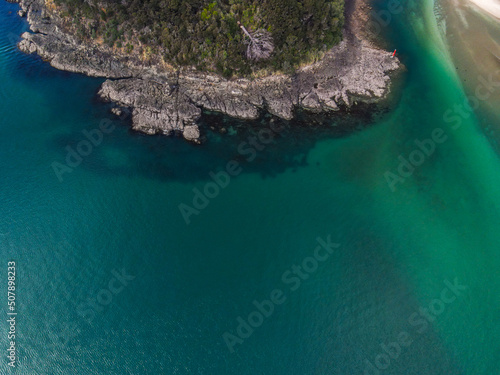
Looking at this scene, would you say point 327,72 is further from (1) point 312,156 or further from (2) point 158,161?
(2) point 158,161

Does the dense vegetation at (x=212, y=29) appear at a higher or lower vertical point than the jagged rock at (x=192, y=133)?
higher

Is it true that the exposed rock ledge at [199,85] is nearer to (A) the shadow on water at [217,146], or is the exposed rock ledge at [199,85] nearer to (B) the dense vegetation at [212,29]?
(A) the shadow on water at [217,146]

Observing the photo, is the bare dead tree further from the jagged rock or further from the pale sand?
the pale sand

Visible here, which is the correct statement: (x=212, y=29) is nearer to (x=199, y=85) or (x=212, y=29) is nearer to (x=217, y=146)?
(x=199, y=85)

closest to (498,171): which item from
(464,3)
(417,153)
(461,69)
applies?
(417,153)

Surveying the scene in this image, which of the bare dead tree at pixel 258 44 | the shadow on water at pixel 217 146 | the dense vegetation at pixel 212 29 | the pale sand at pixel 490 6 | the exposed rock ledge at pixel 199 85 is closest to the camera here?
the shadow on water at pixel 217 146

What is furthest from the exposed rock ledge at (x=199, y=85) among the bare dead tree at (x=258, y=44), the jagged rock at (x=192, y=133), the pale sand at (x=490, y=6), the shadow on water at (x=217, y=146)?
the pale sand at (x=490, y=6)

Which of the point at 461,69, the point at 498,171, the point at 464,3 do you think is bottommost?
the point at 498,171
